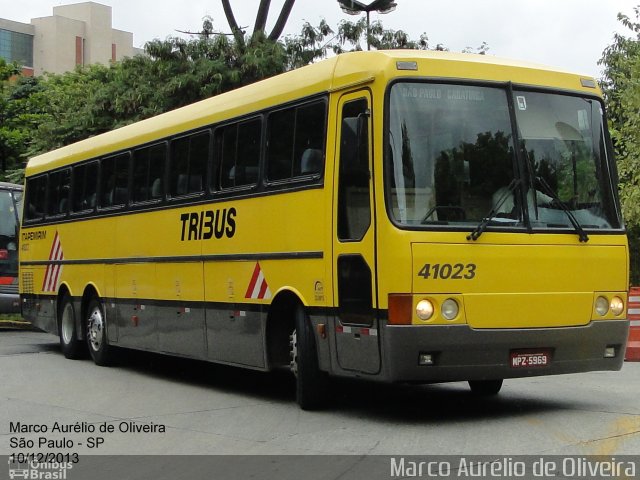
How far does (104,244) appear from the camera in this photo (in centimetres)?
1588

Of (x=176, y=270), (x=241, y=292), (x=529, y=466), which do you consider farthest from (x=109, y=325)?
(x=529, y=466)

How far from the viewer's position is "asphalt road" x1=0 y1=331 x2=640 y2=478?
8.61 m

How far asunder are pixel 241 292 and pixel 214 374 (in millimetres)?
3428

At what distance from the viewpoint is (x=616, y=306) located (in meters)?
10.2

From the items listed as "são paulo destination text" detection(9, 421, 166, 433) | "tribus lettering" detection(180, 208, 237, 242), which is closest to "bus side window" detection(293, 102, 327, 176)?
"tribus lettering" detection(180, 208, 237, 242)

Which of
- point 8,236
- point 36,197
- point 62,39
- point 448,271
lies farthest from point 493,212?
point 62,39

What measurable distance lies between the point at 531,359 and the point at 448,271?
118 centimetres

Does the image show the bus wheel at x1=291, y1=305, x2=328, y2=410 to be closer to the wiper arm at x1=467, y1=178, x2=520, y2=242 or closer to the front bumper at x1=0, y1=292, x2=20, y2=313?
the wiper arm at x1=467, y1=178, x2=520, y2=242

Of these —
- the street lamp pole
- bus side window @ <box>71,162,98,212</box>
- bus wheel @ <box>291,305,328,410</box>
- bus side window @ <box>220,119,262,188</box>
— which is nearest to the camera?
bus wheel @ <box>291,305,328,410</box>

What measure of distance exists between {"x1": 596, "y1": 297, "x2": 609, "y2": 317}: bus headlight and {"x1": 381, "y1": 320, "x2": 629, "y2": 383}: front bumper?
0.10 m

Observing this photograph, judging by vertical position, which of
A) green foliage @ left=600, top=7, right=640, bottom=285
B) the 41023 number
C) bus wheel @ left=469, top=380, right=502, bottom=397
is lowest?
bus wheel @ left=469, top=380, right=502, bottom=397

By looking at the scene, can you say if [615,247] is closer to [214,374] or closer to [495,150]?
Result: [495,150]

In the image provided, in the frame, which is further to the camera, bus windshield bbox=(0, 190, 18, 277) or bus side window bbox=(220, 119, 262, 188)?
bus windshield bbox=(0, 190, 18, 277)

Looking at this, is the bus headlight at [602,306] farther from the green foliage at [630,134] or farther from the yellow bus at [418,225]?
the green foliage at [630,134]
